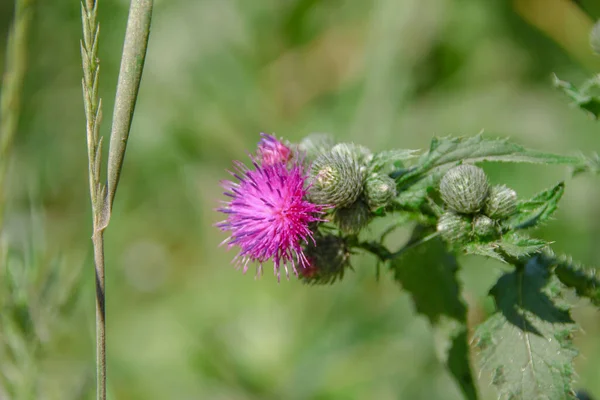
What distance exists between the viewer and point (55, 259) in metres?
2.77

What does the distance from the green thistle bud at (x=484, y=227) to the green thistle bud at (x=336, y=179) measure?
1.16 feet

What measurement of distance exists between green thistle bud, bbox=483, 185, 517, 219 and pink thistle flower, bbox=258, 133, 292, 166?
64 centimetres

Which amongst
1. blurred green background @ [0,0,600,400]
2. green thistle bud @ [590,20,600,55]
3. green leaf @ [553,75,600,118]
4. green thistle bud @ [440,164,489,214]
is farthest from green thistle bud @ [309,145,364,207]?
blurred green background @ [0,0,600,400]

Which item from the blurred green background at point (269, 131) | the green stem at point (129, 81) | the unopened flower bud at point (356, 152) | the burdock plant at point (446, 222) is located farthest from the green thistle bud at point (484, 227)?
the blurred green background at point (269, 131)

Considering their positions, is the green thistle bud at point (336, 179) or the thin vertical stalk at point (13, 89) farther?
the thin vertical stalk at point (13, 89)

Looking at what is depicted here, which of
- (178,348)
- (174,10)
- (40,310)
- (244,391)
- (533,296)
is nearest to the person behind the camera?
(533,296)

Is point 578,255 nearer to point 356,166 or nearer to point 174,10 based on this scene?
point 356,166

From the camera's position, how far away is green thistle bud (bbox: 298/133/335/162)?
2209 millimetres

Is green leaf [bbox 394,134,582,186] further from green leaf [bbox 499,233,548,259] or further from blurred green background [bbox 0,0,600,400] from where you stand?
blurred green background [bbox 0,0,600,400]

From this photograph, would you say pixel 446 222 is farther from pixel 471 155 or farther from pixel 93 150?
pixel 93 150

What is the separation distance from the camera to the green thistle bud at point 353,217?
1.99 meters

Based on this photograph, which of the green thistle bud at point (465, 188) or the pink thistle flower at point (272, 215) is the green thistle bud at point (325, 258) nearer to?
the pink thistle flower at point (272, 215)

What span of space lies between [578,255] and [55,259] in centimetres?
343

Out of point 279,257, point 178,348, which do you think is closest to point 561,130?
point 178,348
